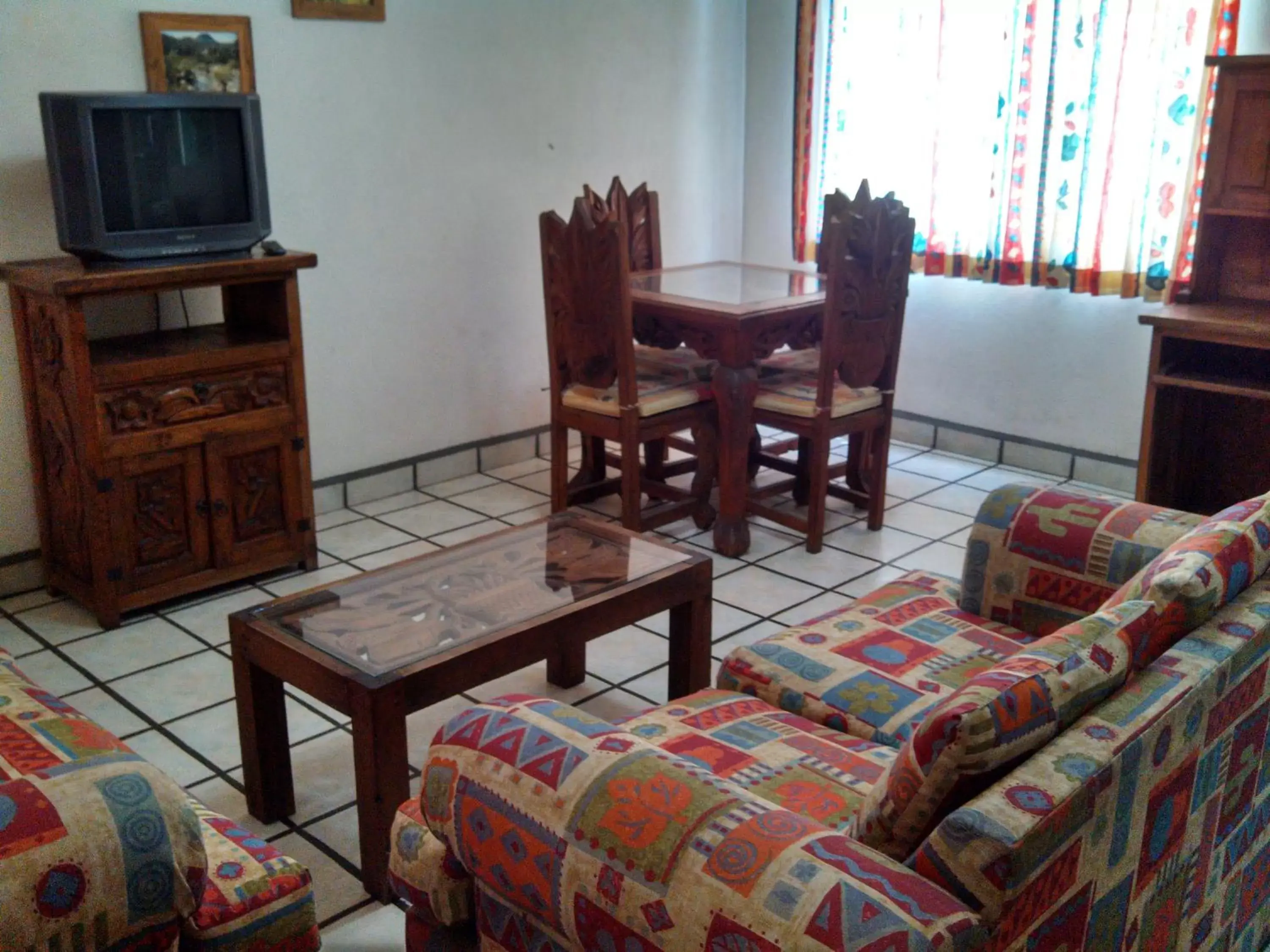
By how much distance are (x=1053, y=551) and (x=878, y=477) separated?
1.61 metres

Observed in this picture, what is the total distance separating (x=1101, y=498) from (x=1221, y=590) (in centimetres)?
76

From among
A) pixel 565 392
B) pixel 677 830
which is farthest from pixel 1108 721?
pixel 565 392

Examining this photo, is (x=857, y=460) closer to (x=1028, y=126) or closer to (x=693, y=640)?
(x=1028, y=126)

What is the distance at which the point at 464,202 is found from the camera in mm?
4312

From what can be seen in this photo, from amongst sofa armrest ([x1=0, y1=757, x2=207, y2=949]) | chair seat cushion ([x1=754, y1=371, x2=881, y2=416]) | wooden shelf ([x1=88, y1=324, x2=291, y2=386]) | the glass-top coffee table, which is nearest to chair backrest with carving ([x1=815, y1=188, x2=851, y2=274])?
chair seat cushion ([x1=754, y1=371, x2=881, y2=416])

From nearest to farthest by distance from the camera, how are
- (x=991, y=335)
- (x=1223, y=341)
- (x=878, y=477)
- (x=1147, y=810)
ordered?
(x=1147, y=810)
(x=1223, y=341)
(x=878, y=477)
(x=991, y=335)

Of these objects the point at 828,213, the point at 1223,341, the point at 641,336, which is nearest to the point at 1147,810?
the point at 1223,341

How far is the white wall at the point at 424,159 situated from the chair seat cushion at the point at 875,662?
2.28 metres

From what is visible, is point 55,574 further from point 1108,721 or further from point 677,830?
point 1108,721

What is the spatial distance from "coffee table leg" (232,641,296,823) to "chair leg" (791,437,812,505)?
2240mm

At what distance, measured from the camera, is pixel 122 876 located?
126 centimetres

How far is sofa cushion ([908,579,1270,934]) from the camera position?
1.20 meters

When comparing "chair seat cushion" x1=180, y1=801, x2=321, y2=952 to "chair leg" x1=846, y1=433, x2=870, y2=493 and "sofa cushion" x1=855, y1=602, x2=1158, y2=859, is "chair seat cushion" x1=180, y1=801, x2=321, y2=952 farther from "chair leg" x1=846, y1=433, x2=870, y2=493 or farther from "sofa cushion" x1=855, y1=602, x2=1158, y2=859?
"chair leg" x1=846, y1=433, x2=870, y2=493

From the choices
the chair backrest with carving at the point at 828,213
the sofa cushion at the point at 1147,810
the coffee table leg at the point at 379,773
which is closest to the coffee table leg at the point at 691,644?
the coffee table leg at the point at 379,773
